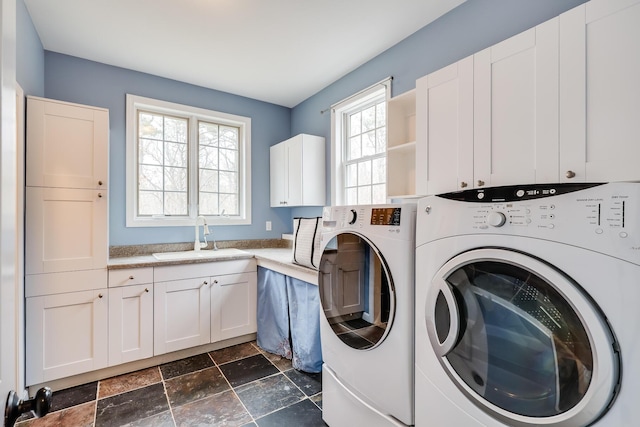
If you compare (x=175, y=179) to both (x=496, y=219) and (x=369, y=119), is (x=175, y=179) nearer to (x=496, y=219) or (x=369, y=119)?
(x=369, y=119)

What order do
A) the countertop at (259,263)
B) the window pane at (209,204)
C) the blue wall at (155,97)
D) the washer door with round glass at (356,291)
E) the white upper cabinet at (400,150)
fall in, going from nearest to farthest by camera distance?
the washer door with round glass at (356,291) → the white upper cabinet at (400,150) → the countertop at (259,263) → the blue wall at (155,97) → the window pane at (209,204)

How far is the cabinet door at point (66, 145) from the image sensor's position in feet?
6.64

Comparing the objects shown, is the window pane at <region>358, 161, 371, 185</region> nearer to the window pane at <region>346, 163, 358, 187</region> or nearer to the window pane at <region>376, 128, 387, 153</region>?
the window pane at <region>346, 163, 358, 187</region>

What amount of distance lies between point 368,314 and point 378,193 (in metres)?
1.35

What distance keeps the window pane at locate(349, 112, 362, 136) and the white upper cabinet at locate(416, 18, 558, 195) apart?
3.83 ft

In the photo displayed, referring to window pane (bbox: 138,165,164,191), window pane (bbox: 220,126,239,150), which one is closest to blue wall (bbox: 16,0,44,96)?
window pane (bbox: 138,165,164,191)

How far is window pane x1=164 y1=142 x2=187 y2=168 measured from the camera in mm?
3111

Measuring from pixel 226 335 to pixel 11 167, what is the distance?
2483mm

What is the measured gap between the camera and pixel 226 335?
9.04 ft

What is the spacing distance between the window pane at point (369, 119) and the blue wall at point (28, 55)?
2365 millimetres

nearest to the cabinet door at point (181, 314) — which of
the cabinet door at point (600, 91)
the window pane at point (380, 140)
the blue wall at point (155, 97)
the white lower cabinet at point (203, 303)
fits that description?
the white lower cabinet at point (203, 303)

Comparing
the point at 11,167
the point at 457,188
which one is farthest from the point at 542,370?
the point at 11,167

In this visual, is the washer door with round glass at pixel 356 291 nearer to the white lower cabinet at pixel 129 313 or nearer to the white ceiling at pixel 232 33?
the white lower cabinet at pixel 129 313

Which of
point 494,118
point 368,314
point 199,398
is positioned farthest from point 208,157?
point 494,118
